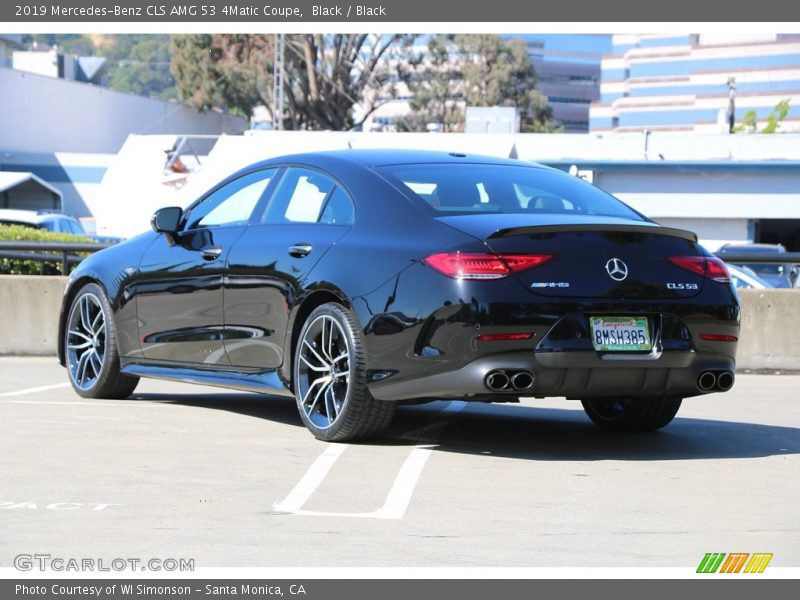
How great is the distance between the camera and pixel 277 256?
8.48 m

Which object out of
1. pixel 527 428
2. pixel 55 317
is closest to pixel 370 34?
pixel 55 317

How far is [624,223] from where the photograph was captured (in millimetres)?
7809

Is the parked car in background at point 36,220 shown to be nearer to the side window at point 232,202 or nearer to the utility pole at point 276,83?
the side window at point 232,202

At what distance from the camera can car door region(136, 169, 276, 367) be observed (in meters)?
9.05

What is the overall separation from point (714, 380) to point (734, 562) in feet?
8.64

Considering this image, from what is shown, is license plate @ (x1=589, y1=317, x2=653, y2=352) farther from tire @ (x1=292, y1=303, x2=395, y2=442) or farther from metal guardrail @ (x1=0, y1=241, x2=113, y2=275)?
metal guardrail @ (x1=0, y1=241, x2=113, y2=275)

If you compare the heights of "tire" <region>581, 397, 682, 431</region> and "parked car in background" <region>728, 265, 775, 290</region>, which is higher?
"tire" <region>581, 397, 682, 431</region>

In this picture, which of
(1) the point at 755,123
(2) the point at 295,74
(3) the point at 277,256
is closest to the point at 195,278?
(3) the point at 277,256

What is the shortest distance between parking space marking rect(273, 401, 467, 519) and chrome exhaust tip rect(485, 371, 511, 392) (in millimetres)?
557

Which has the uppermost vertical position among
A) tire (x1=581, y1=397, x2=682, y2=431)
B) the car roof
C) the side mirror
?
the car roof

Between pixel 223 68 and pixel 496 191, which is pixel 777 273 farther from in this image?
pixel 223 68

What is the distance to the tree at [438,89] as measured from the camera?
105562 millimetres

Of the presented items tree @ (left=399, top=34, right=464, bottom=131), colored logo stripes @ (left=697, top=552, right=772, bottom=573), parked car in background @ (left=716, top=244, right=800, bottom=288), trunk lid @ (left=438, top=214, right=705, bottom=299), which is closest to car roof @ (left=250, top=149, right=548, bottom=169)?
trunk lid @ (left=438, top=214, right=705, bottom=299)

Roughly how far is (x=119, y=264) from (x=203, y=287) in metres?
1.15
